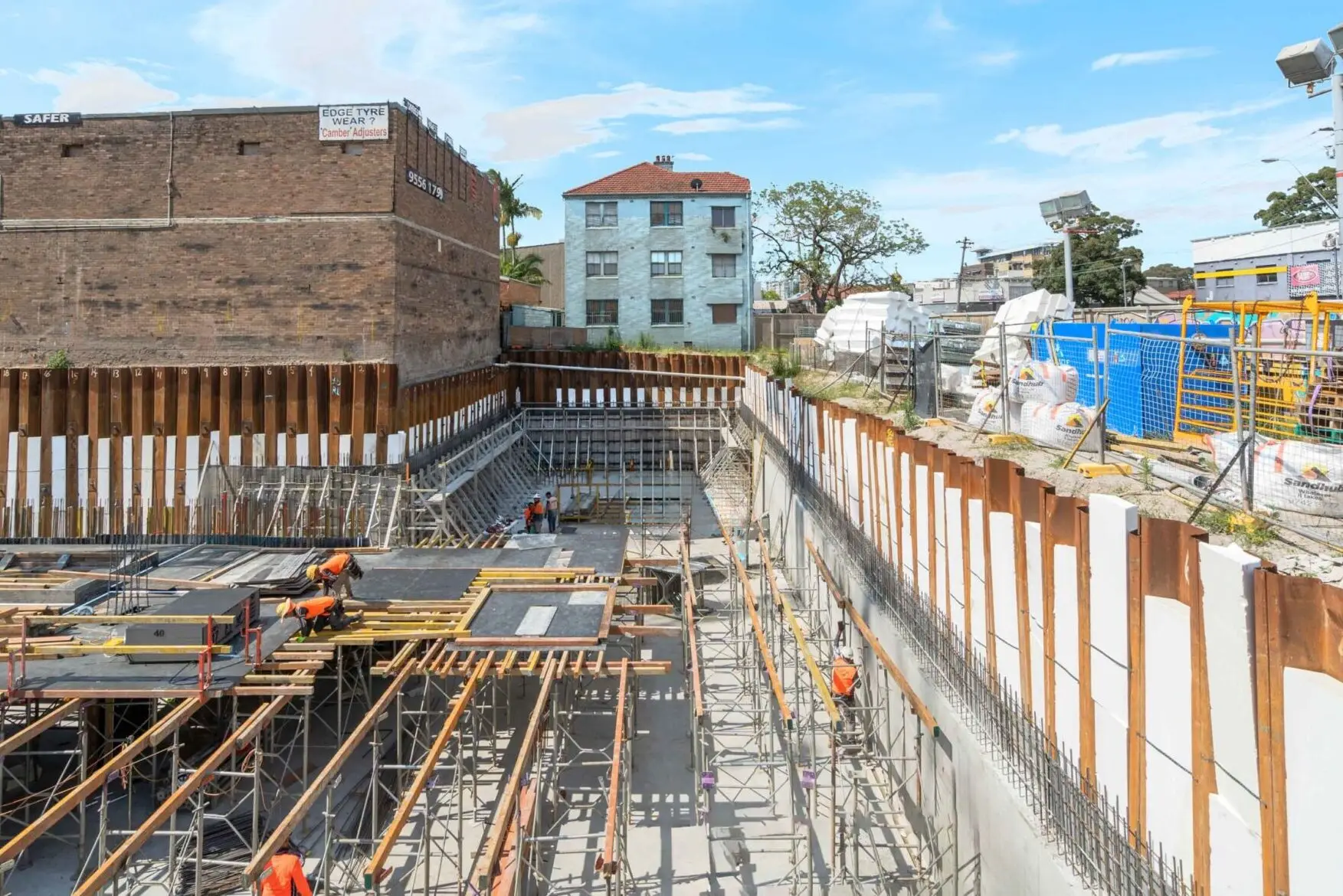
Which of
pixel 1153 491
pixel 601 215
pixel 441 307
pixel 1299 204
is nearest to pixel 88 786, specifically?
pixel 1153 491


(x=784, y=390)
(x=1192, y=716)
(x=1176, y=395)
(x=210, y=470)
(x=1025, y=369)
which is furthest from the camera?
(x=784, y=390)

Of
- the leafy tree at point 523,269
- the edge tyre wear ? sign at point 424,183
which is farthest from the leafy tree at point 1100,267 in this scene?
the edge tyre wear ? sign at point 424,183

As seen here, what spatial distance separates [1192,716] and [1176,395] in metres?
7.61

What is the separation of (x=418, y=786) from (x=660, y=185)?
4041 cm

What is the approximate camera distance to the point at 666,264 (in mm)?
45281

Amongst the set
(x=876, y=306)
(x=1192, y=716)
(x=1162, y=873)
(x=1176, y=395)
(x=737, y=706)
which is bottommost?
(x=737, y=706)

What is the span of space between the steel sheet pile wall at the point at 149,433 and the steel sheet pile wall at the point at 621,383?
1487 cm

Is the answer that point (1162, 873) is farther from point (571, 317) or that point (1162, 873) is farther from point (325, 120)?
point (571, 317)

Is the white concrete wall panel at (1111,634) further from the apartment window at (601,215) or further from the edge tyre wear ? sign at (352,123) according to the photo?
the apartment window at (601,215)

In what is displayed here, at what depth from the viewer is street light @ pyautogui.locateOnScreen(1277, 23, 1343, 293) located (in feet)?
40.1

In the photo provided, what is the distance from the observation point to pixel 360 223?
21.1 meters

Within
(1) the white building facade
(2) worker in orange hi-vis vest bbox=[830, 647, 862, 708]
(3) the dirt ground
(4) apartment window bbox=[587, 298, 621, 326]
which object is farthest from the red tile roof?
(2) worker in orange hi-vis vest bbox=[830, 647, 862, 708]

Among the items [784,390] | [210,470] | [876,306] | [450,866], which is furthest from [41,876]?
[876,306]

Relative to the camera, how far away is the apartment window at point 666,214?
4506cm
